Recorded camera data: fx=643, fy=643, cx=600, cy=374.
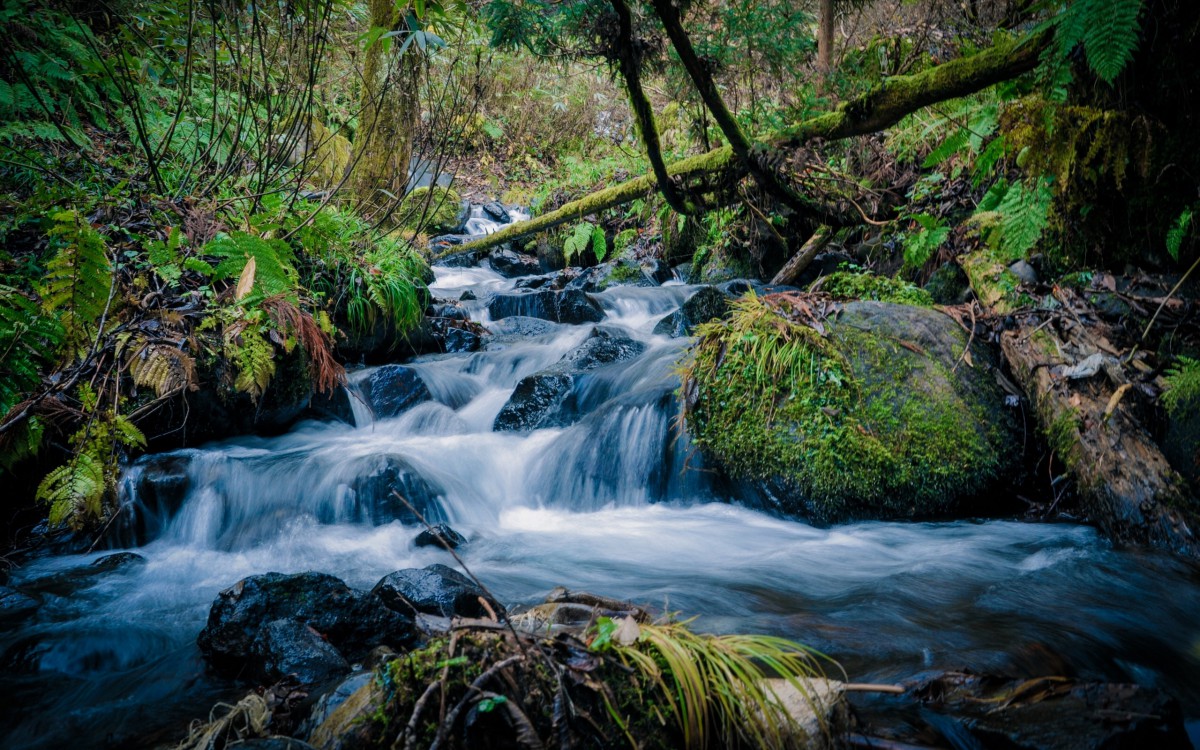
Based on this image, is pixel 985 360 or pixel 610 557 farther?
pixel 985 360

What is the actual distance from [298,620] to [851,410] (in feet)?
10.9

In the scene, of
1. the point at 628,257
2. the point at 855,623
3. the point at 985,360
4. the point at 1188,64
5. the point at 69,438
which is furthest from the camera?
the point at 628,257

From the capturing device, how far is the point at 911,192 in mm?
7113

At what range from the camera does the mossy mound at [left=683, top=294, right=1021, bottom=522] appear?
13.2 feet

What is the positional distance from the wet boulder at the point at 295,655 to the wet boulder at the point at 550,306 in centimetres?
697

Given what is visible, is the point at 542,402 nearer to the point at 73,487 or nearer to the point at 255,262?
the point at 255,262

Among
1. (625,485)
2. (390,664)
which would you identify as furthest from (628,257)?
(390,664)

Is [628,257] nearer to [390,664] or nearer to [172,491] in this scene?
[172,491]

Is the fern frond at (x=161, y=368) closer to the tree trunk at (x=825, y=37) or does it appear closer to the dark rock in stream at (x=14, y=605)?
the dark rock in stream at (x=14, y=605)

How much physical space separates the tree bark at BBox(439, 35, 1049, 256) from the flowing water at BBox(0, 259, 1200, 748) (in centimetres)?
201

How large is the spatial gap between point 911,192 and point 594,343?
12.8 ft

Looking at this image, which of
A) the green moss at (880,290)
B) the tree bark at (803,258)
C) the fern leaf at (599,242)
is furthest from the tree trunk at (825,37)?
the fern leaf at (599,242)

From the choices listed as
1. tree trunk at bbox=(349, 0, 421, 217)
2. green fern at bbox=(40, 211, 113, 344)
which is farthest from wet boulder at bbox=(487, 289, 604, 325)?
green fern at bbox=(40, 211, 113, 344)

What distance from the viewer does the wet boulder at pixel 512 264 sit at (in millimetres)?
12484
